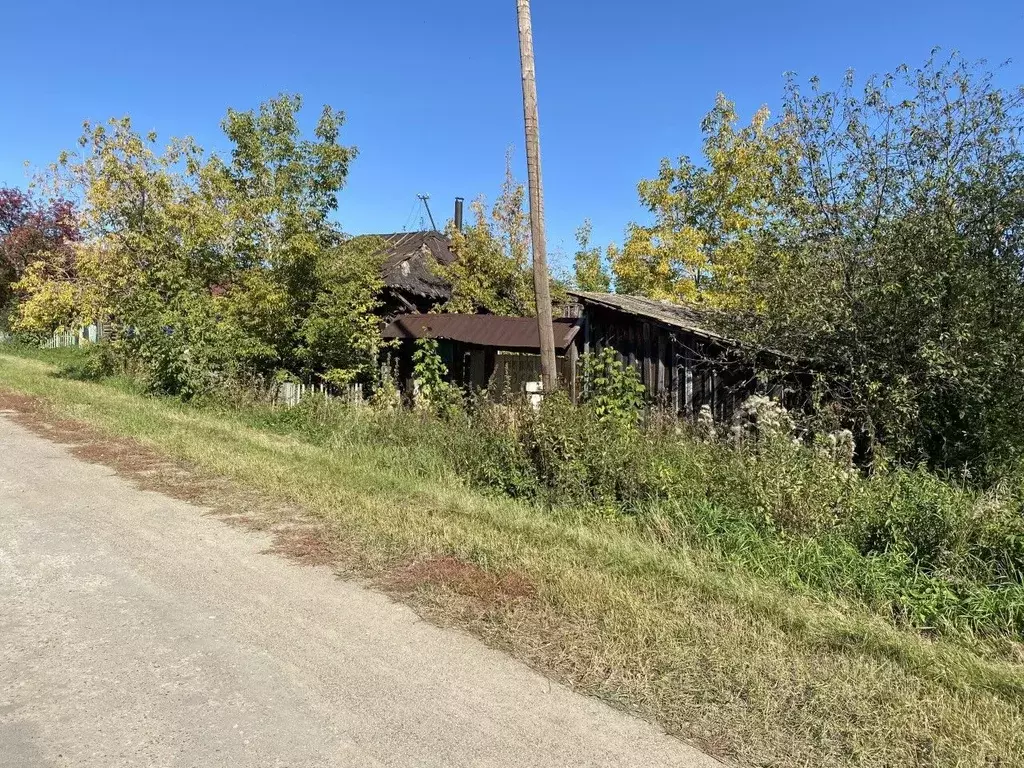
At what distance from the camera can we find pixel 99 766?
280 cm

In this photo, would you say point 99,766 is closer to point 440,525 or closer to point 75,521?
point 440,525

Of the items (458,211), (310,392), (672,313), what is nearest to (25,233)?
(458,211)

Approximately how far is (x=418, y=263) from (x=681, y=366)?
13814 mm

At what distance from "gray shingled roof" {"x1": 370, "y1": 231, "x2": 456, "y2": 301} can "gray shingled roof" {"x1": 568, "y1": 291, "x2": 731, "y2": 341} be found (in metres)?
9.26

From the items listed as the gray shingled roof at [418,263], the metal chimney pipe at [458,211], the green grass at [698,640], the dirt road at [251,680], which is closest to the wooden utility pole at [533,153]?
the green grass at [698,640]

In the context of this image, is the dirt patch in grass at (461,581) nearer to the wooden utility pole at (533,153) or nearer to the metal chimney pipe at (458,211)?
the wooden utility pole at (533,153)

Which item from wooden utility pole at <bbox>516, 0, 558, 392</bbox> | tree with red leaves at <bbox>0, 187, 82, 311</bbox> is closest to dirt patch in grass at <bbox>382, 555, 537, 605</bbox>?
wooden utility pole at <bbox>516, 0, 558, 392</bbox>

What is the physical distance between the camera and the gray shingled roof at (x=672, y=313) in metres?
10.8

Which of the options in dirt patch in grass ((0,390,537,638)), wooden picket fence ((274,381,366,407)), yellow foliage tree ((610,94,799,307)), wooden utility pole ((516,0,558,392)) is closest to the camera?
dirt patch in grass ((0,390,537,638))

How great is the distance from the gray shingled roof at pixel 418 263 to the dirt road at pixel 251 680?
16.2m

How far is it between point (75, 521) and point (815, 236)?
29.3 feet

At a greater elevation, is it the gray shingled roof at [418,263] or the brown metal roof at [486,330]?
the gray shingled roof at [418,263]

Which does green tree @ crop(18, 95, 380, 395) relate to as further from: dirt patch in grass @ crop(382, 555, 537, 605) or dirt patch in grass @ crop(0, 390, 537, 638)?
dirt patch in grass @ crop(382, 555, 537, 605)

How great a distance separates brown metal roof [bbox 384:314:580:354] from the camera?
43.8 ft
